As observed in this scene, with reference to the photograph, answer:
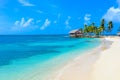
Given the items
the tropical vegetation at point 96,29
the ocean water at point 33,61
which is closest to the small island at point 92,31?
the tropical vegetation at point 96,29

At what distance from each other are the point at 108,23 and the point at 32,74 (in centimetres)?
5872

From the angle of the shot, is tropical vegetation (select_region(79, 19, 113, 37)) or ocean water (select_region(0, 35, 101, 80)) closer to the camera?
ocean water (select_region(0, 35, 101, 80))

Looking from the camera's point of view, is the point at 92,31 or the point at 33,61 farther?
the point at 92,31

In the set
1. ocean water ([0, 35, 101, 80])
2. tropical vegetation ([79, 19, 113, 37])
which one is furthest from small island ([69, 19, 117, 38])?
ocean water ([0, 35, 101, 80])

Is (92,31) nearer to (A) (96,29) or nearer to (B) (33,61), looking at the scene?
(A) (96,29)

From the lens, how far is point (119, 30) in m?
72.8

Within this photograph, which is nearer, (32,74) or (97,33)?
(32,74)

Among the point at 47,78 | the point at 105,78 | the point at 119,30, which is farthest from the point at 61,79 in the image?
the point at 119,30

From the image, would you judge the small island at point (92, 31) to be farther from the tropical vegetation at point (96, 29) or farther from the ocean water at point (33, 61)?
the ocean water at point (33, 61)

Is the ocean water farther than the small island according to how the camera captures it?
No

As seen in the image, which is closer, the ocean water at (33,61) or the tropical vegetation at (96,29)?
the ocean water at (33,61)

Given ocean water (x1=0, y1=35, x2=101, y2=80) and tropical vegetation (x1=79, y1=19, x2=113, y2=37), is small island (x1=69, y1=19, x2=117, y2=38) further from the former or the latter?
ocean water (x1=0, y1=35, x2=101, y2=80)

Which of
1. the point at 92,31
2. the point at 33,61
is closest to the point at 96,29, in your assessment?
the point at 92,31

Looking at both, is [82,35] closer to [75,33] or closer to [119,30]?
[75,33]
